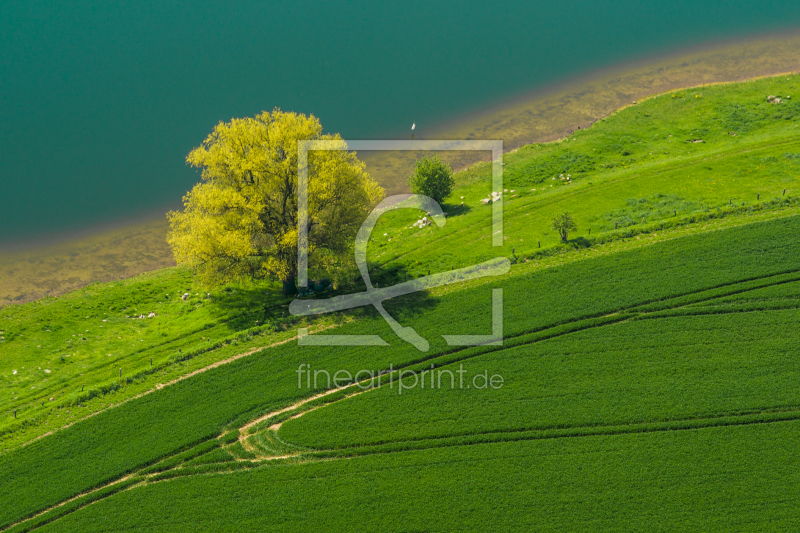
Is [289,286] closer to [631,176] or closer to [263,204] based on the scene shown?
[263,204]

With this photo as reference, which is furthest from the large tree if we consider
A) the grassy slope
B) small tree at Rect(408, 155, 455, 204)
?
small tree at Rect(408, 155, 455, 204)

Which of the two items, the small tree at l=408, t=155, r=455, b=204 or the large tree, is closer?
the large tree

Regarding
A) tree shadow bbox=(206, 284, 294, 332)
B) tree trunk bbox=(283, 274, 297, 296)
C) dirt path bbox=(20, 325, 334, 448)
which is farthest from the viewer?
tree trunk bbox=(283, 274, 297, 296)

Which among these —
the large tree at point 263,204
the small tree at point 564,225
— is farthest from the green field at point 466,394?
the large tree at point 263,204

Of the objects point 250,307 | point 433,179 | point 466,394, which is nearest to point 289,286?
point 250,307

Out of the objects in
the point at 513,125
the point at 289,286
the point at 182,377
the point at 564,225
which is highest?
the point at 513,125

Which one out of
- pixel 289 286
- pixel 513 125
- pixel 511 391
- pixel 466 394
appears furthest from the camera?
pixel 513 125

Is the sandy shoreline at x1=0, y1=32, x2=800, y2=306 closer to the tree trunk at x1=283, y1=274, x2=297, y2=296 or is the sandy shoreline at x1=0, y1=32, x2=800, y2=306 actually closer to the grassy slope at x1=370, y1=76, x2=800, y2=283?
the grassy slope at x1=370, y1=76, x2=800, y2=283
